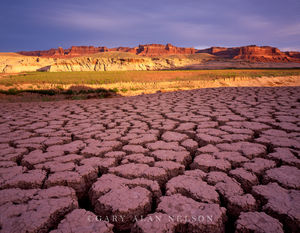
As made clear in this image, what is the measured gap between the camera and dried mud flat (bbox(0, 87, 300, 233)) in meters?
0.94

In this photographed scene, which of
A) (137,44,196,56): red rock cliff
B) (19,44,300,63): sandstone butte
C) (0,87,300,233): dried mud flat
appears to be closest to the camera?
(0,87,300,233): dried mud flat

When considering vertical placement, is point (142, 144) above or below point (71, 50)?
below

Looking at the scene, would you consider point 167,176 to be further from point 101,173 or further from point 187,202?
point 101,173

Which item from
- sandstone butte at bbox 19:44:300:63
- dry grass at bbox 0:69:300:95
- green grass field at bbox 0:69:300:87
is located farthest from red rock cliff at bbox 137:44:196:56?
dry grass at bbox 0:69:300:95

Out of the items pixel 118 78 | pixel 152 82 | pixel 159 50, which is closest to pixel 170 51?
pixel 159 50

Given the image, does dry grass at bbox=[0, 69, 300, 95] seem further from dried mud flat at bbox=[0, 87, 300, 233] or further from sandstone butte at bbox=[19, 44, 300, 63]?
sandstone butte at bbox=[19, 44, 300, 63]

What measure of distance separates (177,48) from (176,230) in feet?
344

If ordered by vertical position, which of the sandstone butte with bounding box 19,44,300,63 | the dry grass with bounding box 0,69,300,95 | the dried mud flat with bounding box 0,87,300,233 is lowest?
the dried mud flat with bounding box 0,87,300,233

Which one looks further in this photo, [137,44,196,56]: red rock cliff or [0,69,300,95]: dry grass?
[137,44,196,56]: red rock cliff

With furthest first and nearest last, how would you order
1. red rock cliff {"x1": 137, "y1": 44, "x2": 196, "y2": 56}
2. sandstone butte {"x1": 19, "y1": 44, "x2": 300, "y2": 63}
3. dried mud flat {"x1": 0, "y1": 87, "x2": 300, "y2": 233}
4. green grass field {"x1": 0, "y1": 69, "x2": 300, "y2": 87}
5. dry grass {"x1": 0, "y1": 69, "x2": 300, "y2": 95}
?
red rock cliff {"x1": 137, "y1": 44, "x2": 196, "y2": 56} → sandstone butte {"x1": 19, "y1": 44, "x2": 300, "y2": 63} → green grass field {"x1": 0, "y1": 69, "x2": 300, "y2": 87} → dry grass {"x1": 0, "y1": 69, "x2": 300, "y2": 95} → dried mud flat {"x1": 0, "y1": 87, "x2": 300, "y2": 233}

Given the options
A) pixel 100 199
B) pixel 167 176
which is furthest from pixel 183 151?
pixel 100 199

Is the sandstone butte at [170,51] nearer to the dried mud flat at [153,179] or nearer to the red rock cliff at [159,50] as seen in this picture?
the red rock cliff at [159,50]

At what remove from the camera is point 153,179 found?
1297mm

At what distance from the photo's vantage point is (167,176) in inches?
52.7
